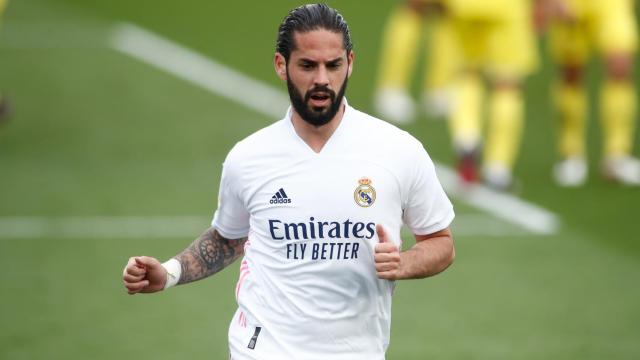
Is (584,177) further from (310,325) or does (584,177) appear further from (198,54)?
(310,325)

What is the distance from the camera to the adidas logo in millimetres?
5383

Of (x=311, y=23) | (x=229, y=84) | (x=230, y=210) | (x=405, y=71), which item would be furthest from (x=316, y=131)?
(x=229, y=84)

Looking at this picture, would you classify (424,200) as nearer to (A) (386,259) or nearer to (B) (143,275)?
(A) (386,259)

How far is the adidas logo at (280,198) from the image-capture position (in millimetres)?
5383

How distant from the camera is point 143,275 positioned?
544cm

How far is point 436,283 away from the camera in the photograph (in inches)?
428

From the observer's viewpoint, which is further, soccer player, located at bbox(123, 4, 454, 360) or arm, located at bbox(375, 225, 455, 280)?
soccer player, located at bbox(123, 4, 454, 360)

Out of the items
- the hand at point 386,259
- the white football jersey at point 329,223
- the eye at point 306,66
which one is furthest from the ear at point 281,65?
the hand at point 386,259

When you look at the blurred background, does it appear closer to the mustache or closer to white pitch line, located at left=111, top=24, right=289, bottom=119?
white pitch line, located at left=111, top=24, right=289, bottom=119

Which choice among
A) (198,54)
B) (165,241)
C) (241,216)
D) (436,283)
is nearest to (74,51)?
(198,54)

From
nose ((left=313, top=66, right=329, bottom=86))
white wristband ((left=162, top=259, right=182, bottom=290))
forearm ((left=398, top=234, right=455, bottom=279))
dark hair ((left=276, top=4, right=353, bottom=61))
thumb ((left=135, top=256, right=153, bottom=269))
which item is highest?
dark hair ((left=276, top=4, right=353, bottom=61))

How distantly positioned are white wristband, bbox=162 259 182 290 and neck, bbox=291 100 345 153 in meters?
0.74

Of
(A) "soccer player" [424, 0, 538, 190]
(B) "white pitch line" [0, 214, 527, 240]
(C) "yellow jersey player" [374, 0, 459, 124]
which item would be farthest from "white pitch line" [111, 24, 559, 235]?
(C) "yellow jersey player" [374, 0, 459, 124]

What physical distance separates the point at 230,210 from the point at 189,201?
7603 millimetres
